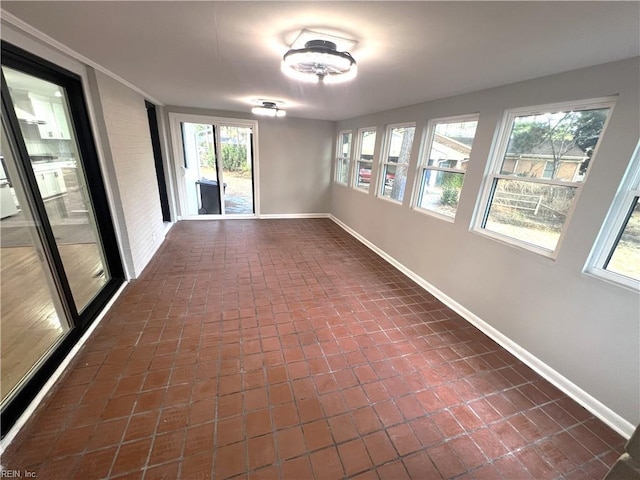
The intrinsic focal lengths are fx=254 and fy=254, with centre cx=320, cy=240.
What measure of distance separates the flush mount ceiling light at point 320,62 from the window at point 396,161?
2.22 meters

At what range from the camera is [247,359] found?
2.08 meters

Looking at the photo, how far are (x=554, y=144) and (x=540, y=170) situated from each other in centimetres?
21

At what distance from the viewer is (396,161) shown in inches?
161

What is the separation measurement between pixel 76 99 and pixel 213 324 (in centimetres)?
244

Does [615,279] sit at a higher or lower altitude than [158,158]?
lower

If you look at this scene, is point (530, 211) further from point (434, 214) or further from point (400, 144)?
point (400, 144)

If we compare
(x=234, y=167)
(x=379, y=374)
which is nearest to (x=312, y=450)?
(x=379, y=374)

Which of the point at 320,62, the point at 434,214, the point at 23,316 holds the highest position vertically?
the point at 320,62

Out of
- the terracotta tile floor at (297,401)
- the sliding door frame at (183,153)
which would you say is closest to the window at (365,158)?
the sliding door frame at (183,153)

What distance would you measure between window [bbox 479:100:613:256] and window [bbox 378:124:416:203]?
1392 mm

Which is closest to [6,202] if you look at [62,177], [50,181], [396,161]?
[50,181]

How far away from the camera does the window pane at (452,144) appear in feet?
9.27

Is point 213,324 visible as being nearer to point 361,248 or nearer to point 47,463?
point 47,463

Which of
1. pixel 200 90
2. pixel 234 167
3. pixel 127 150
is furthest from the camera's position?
pixel 234 167
